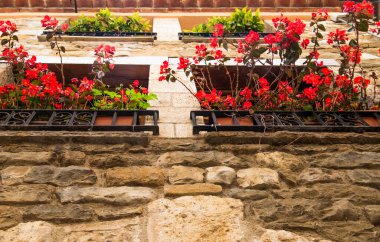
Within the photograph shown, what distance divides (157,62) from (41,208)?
2.74m

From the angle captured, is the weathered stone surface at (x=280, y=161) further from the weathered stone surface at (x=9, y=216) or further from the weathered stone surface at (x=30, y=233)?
the weathered stone surface at (x=9, y=216)

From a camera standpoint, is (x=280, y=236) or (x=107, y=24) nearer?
(x=280, y=236)

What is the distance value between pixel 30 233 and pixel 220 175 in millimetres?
1069

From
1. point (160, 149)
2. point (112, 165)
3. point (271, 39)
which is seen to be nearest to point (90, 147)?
point (112, 165)

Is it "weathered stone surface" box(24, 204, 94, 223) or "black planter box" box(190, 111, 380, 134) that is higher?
"black planter box" box(190, 111, 380, 134)

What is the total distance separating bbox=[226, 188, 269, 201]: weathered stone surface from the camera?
7.99ft

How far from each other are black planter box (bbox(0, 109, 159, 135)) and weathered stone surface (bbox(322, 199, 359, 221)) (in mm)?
1278

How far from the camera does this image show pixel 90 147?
9.29ft

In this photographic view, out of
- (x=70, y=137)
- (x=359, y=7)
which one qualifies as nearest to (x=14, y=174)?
(x=70, y=137)

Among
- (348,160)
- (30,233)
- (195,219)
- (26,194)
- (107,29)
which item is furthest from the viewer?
(107,29)

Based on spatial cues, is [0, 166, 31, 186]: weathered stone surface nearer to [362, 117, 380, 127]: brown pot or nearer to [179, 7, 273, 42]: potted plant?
[362, 117, 380, 127]: brown pot

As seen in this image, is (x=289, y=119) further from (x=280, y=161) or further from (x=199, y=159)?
(x=199, y=159)

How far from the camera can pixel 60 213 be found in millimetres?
2244

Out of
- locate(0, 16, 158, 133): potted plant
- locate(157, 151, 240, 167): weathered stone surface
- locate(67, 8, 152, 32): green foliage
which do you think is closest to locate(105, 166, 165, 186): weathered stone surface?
locate(157, 151, 240, 167): weathered stone surface
